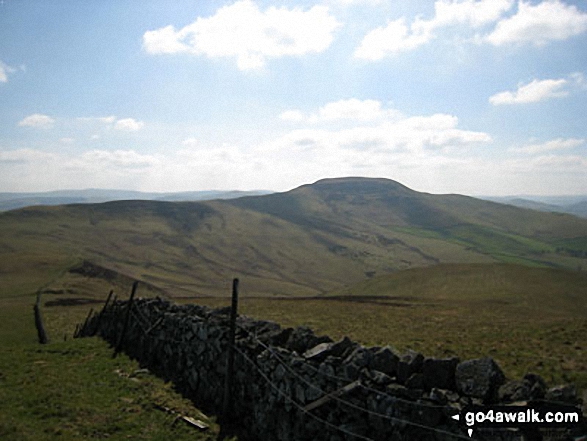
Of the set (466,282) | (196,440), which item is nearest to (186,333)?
(196,440)

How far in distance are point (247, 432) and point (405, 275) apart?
69.0 metres

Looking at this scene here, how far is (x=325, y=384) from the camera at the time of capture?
873 centimetres

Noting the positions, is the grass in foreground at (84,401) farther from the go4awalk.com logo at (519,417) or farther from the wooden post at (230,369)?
the go4awalk.com logo at (519,417)

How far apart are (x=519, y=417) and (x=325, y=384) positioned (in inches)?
149

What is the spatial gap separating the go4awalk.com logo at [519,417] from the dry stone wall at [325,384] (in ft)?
0.43

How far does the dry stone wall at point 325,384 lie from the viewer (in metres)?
6.77

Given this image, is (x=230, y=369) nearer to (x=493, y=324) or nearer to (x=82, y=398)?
(x=82, y=398)

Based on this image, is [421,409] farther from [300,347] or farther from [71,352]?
[71,352]

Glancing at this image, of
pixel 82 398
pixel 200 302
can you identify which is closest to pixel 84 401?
pixel 82 398

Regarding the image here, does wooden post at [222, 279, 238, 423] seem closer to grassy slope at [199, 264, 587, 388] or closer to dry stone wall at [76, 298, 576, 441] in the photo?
dry stone wall at [76, 298, 576, 441]

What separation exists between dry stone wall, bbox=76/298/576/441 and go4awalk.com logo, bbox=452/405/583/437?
0.13 metres

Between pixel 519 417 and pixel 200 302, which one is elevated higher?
pixel 519 417

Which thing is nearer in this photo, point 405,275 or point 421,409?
point 421,409

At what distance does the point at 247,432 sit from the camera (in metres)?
10.7
